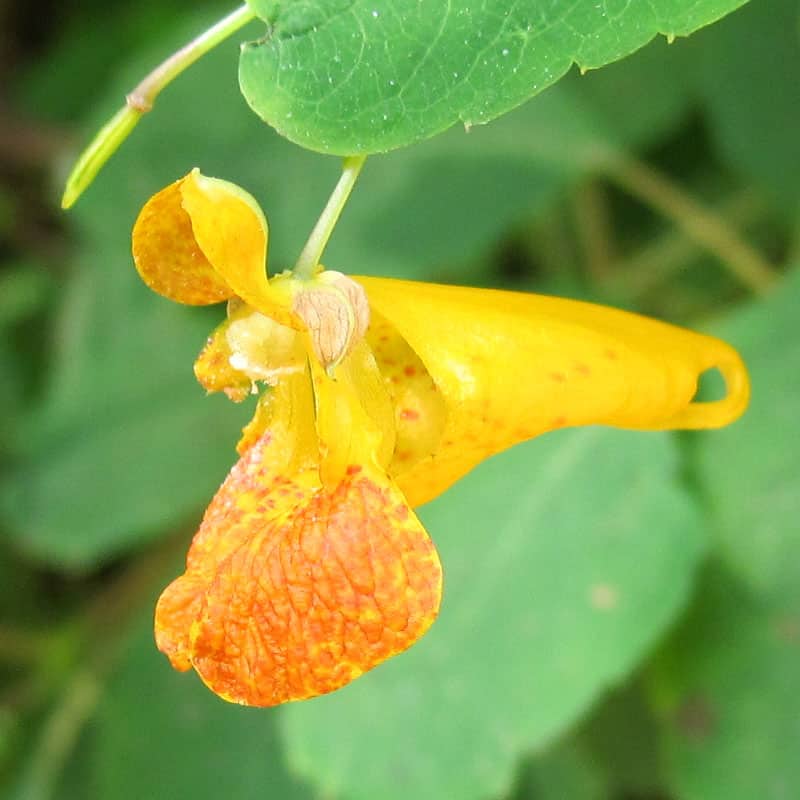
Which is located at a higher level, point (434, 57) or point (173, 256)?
point (434, 57)

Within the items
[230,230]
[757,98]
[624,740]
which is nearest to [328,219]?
[230,230]

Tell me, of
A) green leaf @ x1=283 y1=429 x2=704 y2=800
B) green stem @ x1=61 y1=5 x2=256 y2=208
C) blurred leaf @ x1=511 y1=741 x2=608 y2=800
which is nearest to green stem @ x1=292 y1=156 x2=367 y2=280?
green stem @ x1=61 y1=5 x2=256 y2=208

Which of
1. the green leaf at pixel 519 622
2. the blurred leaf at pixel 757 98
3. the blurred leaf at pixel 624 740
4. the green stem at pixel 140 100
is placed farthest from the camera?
the blurred leaf at pixel 624 740

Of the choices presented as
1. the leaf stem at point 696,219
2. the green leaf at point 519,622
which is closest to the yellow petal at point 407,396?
the green leaf at point 519,622

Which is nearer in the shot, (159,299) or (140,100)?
(140,100)

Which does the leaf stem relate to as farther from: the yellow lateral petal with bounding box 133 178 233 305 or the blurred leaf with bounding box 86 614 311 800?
the yellow lateral petal with bounding box 133 178 233 305

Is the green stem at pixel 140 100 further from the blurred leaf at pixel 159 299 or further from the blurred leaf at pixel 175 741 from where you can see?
the blurred leaf at pixel 175 741

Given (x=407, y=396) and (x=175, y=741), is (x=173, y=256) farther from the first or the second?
(x=175, y=741)
